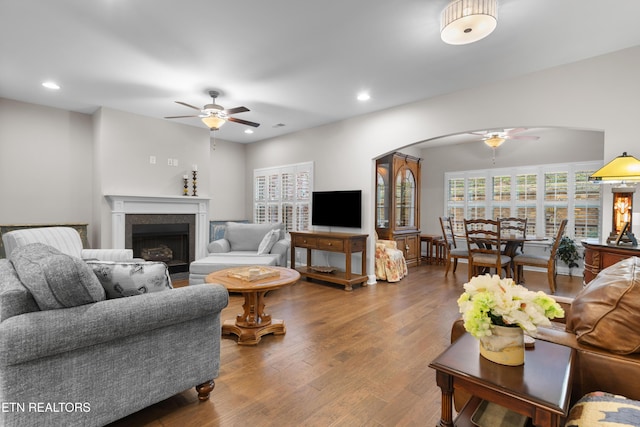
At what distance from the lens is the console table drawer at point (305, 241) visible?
501 centimetres

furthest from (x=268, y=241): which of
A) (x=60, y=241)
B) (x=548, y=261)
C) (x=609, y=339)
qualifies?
(x=609, y=339)

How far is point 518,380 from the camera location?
107 centimetres

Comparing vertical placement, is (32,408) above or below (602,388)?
below

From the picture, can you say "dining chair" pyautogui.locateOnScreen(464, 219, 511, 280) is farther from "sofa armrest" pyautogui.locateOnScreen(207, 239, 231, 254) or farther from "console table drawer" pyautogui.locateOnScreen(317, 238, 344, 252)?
"sofa armrest" pyautogui.locateOnScreen(207, 239, 231, 254)

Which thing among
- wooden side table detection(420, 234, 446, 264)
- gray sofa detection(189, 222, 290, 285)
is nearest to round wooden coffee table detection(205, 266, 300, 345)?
gray sofa detection(189, 222, 290, 285)

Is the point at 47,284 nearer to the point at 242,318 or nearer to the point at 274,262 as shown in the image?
the point at 242,318

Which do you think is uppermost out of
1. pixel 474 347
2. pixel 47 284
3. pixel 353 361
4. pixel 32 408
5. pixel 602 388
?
pixel 47 284

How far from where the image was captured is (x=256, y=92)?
399 cm

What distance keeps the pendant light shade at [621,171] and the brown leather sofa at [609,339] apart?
1769 mm

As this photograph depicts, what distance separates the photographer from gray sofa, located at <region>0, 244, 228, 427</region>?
4.26ft

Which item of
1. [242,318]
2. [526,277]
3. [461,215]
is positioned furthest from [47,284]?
[461,215]

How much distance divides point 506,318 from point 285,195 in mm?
5317

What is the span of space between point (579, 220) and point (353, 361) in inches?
217

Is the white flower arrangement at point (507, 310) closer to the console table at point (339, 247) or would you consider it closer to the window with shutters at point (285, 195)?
the console table at point (339, 247)
